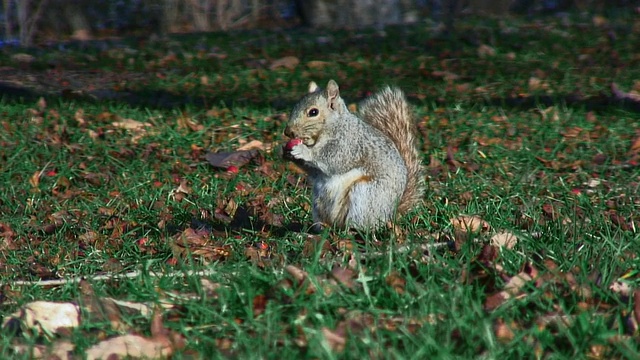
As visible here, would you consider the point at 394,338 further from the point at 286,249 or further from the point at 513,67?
the point at 513,67

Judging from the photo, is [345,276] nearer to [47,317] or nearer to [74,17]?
[47,317]

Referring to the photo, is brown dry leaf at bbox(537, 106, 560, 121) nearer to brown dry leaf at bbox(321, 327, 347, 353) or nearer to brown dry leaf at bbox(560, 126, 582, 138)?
brown dry leaf at bbox(560, 126, 582, 138)

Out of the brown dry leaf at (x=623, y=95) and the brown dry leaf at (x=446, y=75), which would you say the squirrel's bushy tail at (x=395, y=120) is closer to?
the brown dry leaf at (x=623, y=95)

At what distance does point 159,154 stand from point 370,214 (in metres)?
2.03

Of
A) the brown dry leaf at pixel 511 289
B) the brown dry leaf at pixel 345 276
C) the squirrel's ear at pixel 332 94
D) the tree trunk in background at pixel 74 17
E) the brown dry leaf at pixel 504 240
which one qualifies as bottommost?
the tree trunk in background at pixel 74 17

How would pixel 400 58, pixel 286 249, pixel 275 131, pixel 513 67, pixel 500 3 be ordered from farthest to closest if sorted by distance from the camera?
pixel 500 3 → pixel 400 58 → pixel 513 67 → pixel 275 131 → pixel 286 249

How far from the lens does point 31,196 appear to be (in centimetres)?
481

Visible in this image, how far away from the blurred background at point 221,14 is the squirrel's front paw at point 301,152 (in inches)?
252

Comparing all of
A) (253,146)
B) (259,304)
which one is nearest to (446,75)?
(253,146)

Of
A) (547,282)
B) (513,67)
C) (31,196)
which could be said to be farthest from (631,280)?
(513,67)

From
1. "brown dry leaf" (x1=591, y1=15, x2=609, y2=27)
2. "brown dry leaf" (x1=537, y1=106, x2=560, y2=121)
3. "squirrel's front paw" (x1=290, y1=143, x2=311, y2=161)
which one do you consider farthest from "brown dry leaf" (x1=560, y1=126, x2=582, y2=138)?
"brown dry leaf" (x1=591, y1=15, x2=609, y2=27)

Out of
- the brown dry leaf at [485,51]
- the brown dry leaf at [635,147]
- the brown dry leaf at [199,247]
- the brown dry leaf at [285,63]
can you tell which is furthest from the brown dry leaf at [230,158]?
the brown dry leaf at [485,51]

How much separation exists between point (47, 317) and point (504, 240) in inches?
59.3

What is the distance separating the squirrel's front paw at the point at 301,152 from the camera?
369 centimetres
